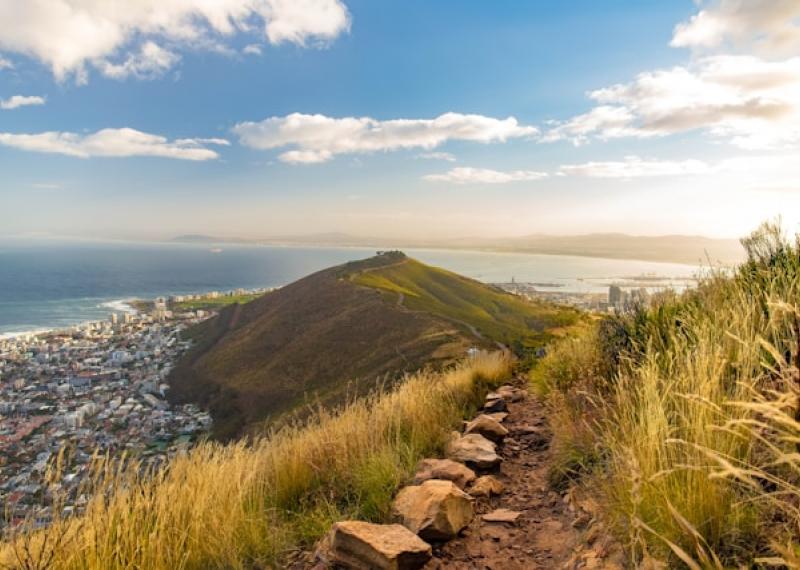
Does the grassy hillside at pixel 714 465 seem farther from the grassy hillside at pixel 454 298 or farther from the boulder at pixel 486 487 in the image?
the grassy hillside at pixel 454 298

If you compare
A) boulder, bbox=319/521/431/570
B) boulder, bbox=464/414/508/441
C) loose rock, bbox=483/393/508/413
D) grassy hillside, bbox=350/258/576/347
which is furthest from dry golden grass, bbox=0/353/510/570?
grassy hillside, bbox=350/258/576/347

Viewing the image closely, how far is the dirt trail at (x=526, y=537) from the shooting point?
3.23 metres

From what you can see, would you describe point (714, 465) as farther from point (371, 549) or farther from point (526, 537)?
point (371, 549)

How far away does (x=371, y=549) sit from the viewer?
3.07m

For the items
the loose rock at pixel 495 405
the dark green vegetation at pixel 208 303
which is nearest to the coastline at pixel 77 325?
the dark green vegetation at pixel 208 303

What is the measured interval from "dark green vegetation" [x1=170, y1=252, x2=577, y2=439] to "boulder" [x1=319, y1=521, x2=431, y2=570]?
1308cm

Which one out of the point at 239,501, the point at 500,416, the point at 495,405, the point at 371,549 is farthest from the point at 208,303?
the point at 371,549

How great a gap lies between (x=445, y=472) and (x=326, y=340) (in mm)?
43376

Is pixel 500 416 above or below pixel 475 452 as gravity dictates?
below

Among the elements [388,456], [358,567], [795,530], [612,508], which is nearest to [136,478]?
[358,567]

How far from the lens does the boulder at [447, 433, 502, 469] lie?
5.06 metres

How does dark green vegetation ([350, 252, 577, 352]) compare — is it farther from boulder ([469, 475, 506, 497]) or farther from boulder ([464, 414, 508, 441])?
boulder ([469, 475, 506, 497])

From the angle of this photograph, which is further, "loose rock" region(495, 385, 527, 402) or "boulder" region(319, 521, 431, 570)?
"loose rock" region(495, 385, 527, 402)

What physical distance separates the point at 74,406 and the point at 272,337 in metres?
20.2
